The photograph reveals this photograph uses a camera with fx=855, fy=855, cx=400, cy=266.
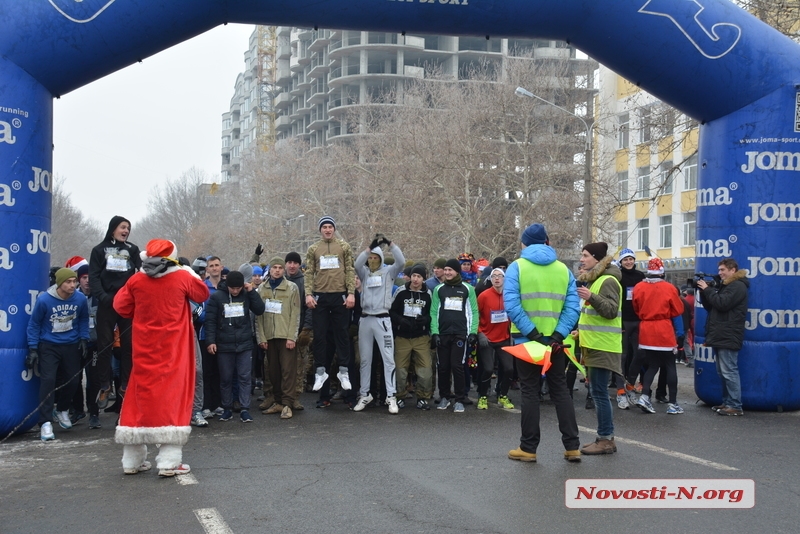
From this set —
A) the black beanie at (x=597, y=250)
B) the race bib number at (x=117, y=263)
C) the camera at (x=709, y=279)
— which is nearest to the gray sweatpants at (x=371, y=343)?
the race bib number at (x=117, y=263)

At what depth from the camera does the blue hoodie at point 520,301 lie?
777 centimetres

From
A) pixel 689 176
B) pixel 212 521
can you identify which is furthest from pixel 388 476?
pixel 689 176

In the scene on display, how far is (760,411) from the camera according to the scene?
35.9ft

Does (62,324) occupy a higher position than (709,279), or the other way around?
(709,279)

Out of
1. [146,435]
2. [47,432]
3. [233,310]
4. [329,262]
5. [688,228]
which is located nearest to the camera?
[146,435]

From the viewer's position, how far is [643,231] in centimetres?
4231

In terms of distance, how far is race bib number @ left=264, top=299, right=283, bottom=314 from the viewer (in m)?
10.9

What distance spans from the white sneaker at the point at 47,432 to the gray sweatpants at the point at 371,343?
12.6 feet

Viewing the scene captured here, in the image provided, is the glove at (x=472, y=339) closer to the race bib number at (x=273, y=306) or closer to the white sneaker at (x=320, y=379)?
the white sneaker at (x=320, y=379)

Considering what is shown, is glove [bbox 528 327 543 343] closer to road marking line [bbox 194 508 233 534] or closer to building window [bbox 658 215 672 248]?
road marking line [bbox 194 508 233 534]

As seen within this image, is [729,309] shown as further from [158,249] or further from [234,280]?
[158,249]

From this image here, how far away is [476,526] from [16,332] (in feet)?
19.5

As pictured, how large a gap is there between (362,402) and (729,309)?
4.80 meters

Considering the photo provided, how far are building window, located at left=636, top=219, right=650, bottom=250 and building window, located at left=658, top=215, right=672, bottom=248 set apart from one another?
949 millimetres
